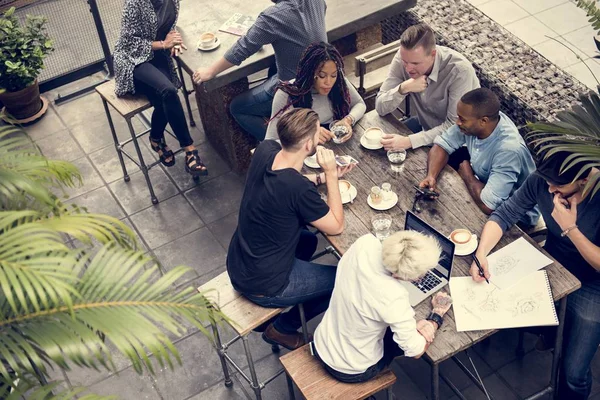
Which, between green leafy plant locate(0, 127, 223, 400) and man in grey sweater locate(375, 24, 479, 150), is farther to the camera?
man in grey sweater locate(375, 24, 479, 150)

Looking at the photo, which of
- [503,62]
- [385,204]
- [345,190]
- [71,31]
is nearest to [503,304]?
[385,204]

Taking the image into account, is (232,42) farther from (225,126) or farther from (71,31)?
(71,31)

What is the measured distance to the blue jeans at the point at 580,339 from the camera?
4.35m

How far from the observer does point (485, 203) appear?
460 cm

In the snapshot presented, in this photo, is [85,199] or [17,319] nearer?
[17,319]

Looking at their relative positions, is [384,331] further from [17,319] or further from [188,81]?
[188,81]

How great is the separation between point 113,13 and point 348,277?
4913 millimetres

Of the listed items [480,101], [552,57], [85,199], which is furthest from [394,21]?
[85,199]

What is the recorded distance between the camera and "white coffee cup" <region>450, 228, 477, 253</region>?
4367mm

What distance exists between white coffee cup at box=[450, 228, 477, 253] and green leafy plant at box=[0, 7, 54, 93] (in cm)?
417

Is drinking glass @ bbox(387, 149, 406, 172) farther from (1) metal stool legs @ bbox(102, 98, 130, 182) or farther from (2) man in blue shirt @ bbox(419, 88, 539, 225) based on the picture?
(1) metal stool legs @ bbox(102, 98, 130, 182)

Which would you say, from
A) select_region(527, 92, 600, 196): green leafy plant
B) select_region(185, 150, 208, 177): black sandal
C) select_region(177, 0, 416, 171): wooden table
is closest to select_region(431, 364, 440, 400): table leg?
select_region(527, 92, 600, 196): green leafy plant

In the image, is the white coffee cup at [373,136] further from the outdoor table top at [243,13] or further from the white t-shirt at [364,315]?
the white t-shirt at [364,315]

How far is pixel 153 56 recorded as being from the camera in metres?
6.19
